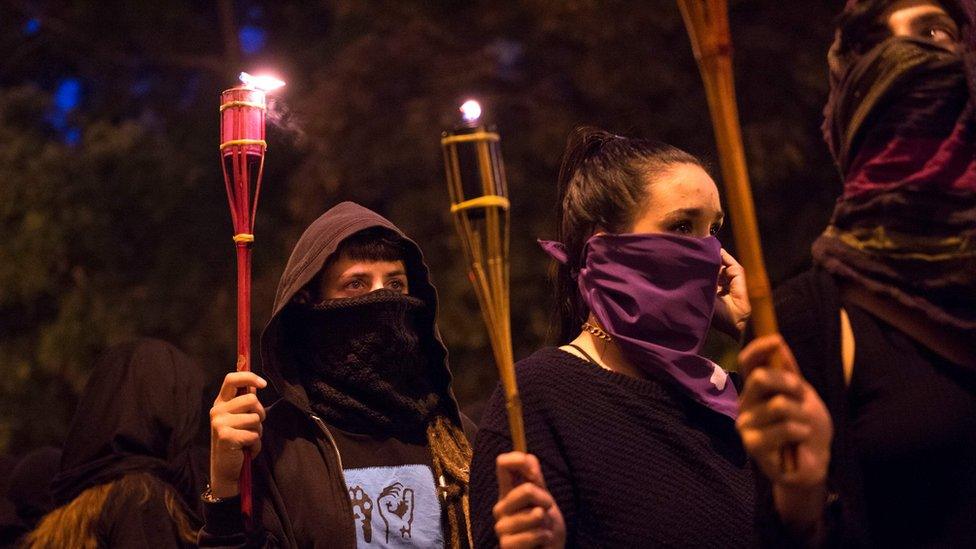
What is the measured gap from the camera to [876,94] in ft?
7.76

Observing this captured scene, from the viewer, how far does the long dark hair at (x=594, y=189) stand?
3.31 meters

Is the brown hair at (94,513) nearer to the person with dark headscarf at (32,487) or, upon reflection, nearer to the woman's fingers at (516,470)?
the person with dark headscarf at (32,487)

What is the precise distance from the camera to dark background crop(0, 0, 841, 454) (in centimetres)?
974

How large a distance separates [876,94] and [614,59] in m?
7.56

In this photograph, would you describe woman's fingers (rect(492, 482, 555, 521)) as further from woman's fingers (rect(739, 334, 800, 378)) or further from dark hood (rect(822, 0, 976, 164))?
dark hood (rect(822, 0, 976, 164))

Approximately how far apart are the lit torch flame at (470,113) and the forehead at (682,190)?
25.9 inches

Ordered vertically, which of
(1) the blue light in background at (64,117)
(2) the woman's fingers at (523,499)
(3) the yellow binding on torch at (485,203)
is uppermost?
(1) the blue light in background at (64,117)

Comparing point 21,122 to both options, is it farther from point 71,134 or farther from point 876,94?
point 876,94

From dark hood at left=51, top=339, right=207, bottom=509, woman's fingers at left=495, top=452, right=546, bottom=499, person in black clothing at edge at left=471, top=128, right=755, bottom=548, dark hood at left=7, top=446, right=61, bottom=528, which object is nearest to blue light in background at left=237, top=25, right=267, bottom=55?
dark hood at left=7, top=446, right=61, bottom=528

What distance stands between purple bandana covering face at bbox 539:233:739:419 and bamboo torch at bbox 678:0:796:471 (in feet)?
2.79

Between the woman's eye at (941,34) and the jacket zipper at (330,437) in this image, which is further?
the jacket zipper at (330,437)

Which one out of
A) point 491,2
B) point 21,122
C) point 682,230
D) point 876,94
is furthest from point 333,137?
point 876,94

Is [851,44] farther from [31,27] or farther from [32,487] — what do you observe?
[31,27]

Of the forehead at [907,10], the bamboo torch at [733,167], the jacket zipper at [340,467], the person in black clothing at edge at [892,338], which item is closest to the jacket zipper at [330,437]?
the jacket zipper at [340,467]
